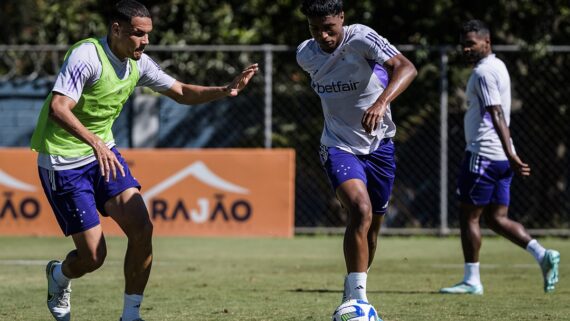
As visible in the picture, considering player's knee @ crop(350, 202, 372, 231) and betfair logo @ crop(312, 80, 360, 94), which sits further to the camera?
betfair logo @ crop(312, 80, 360, 94)

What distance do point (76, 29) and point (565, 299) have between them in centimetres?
1207

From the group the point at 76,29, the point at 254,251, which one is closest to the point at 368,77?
the point at 254,251

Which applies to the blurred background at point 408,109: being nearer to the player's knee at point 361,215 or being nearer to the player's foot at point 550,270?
the player's foot at point 550,270

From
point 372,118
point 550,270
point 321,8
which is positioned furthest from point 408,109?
point 372,118

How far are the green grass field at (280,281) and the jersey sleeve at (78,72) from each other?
1.81 meters

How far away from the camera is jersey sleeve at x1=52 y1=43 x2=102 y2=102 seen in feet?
22.1

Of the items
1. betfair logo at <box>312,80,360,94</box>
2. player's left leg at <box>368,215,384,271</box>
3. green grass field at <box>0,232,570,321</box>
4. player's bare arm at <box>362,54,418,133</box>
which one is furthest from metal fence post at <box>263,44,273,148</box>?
player's bare arm at <box>362,54,418,133</box>

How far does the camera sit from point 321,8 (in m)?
7.53

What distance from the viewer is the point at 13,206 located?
50.8 feet

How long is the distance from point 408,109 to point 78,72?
10.1 m

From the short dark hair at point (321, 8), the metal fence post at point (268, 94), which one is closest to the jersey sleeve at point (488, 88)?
the short dark hair at point (321, 8)

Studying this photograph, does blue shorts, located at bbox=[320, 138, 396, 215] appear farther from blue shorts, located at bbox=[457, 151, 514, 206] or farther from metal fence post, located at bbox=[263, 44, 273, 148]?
metal fence post, located at bbox=[263, 44, 273, 148]

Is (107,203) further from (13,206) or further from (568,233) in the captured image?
(568,233)

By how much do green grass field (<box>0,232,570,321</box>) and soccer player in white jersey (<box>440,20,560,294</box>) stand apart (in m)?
0.42
